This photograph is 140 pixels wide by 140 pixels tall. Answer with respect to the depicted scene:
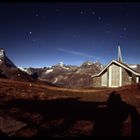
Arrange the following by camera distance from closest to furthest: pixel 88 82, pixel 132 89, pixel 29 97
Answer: pixel 29 97, pixel 132 89, pixel 88 82

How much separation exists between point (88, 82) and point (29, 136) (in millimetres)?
185315

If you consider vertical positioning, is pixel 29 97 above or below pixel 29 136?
above

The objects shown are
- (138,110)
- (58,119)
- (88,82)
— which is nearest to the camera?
(58,119)

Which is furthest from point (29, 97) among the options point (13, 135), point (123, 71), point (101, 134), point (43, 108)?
point (123, 71)

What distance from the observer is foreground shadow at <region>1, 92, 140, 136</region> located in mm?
7875

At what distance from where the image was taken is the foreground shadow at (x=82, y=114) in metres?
7.88

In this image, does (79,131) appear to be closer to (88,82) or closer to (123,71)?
Result: (123,71)

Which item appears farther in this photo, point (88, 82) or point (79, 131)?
point (88, 82)

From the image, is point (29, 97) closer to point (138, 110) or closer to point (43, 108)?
point (43, 108)

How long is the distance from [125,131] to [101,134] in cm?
81

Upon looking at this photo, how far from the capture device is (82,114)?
980cm

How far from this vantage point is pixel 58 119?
9.09 m

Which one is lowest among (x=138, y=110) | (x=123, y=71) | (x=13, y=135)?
(x=13, y=135)

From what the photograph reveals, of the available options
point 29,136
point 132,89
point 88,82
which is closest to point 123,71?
point 132,89
